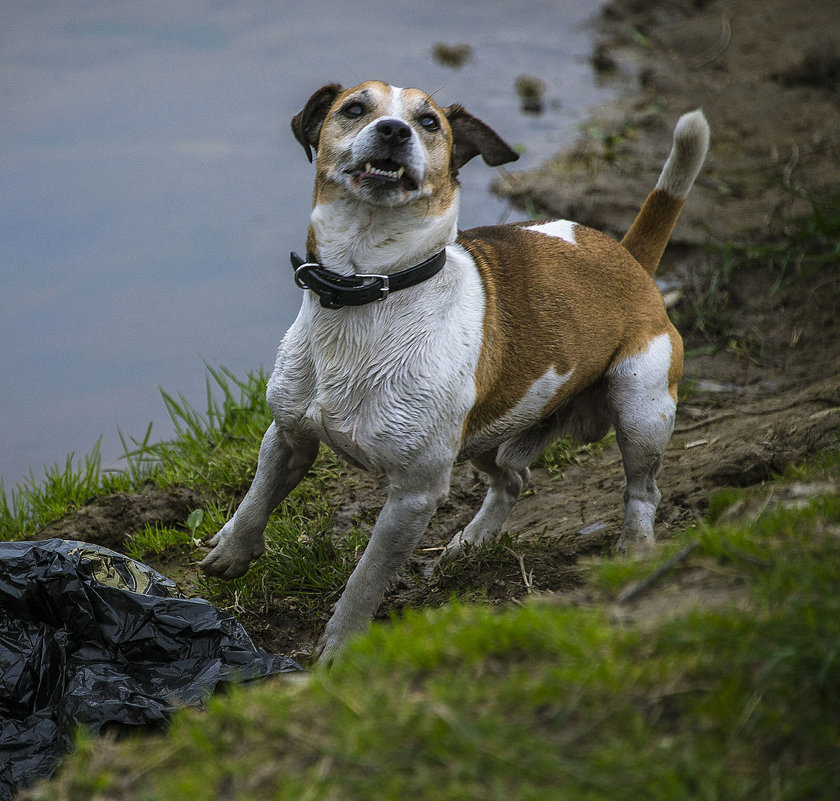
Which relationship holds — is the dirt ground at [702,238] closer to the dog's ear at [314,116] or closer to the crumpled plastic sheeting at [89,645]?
the crumpled plastic sheeting at [89,645]

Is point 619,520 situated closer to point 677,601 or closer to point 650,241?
point 650,241

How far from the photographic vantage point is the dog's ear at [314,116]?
3371 mm

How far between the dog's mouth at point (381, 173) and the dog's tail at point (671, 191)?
1408mm

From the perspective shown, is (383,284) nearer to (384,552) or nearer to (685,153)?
(384,552)

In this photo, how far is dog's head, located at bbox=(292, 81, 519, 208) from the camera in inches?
121

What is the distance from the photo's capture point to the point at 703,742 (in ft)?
5.74

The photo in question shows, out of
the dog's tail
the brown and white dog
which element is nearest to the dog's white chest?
the brown and white dog

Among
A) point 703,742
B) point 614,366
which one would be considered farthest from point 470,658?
point 614,366

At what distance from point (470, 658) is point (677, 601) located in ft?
1.65

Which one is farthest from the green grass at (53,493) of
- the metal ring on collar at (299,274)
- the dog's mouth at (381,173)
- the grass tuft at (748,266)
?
the grass tuft at (748,266)

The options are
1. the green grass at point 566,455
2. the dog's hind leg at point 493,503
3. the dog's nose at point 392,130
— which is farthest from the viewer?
the green grass at point 566,455

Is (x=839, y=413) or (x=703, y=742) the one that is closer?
(x=703, y=742)

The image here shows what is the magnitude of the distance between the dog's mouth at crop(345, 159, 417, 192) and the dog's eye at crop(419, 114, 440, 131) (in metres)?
0.27

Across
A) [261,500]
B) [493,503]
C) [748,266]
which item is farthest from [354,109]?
[748,266]
